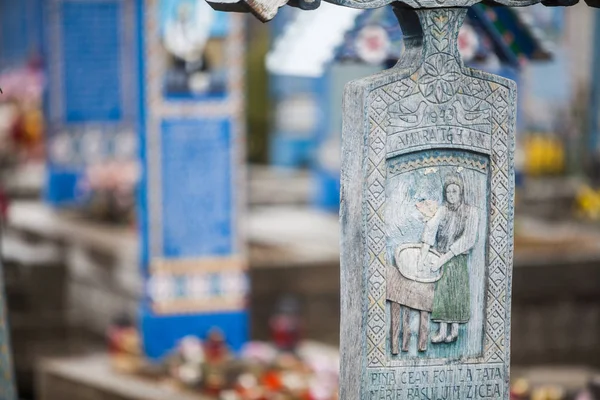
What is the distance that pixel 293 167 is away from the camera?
2005 cm

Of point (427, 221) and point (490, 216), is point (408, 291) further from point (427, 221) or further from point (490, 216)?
point (490, 216)

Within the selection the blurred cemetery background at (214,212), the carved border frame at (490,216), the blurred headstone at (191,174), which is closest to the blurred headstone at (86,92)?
the blurred cemetery background at (214,212)

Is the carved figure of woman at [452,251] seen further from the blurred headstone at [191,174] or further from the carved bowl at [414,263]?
the blurred headstone at [191,174]

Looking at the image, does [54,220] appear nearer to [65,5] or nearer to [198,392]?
[65,5]

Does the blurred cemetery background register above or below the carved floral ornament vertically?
below

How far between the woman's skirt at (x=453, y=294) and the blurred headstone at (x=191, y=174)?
4566 millimetres

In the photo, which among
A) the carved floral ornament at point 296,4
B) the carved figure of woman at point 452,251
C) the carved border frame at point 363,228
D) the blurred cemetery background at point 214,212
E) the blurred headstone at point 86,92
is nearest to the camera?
the carved floral ornament at point 296,4

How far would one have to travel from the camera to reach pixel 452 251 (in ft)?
16.1

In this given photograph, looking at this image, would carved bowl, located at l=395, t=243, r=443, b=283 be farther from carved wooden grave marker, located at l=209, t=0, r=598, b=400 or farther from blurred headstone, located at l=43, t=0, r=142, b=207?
blurred headstone, located at l=43, t=0, r=142, b=207

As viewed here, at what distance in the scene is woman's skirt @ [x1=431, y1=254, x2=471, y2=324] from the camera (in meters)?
4.89

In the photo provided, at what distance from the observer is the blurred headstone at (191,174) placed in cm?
916

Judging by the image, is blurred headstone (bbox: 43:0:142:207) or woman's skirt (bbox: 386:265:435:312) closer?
woman's skirt (bbox: 386:265:435:312)

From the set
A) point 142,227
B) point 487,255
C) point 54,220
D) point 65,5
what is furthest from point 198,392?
point 65,5

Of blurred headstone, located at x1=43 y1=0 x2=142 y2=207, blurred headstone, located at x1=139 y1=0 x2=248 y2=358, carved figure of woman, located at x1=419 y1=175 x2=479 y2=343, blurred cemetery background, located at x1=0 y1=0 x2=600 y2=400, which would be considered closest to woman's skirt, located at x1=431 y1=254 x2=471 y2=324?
carved figure of woman, located at x1=419 y1=175 x2=479 y2=343
